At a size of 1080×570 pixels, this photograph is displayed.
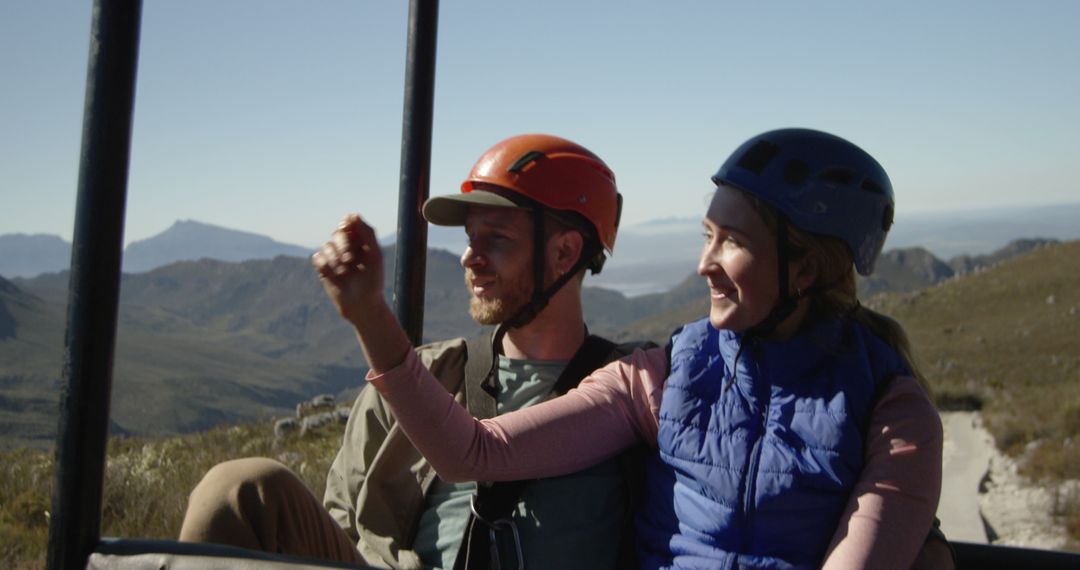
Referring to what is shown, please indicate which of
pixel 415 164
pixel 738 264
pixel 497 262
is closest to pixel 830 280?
pixel 738 264

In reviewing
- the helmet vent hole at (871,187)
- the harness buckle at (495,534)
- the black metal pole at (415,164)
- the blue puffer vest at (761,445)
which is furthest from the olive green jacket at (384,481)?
the helmet vent hole at (871,187)

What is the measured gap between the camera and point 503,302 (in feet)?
12.8

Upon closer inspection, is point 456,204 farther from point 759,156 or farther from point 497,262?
point 759,156

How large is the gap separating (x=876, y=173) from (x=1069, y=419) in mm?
18587

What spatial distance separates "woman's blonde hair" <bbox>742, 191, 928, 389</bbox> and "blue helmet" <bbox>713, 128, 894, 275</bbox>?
0.03 m

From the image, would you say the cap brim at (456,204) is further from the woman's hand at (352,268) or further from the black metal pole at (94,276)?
the black metal pole at (94,276)

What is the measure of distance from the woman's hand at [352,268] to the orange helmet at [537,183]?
4.31ft

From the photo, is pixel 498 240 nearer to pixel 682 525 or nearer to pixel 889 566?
pixel 682 525

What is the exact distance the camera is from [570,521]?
3.22 m

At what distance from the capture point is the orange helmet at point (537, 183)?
3996mm

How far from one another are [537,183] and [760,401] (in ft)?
5.14

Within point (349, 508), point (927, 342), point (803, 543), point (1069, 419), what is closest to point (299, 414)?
point (1069, 419)

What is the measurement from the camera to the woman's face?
2.94 m

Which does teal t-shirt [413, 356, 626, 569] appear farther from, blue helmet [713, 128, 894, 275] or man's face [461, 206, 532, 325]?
blue helmet [713, 128, 894, 275]
